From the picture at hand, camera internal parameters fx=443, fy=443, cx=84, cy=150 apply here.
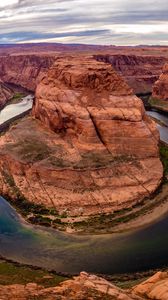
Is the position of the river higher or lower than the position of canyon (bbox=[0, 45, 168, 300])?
lower

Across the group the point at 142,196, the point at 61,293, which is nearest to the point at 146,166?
the point at 142,196

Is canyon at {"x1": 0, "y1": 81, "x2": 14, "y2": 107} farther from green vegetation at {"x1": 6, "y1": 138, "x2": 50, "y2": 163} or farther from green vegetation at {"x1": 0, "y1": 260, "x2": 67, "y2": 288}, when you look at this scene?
green vegetation at {"x1": 0, "y1": 260, "x2": 67, "y2": 288}

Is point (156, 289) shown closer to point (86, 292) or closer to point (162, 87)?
point (86, 292)

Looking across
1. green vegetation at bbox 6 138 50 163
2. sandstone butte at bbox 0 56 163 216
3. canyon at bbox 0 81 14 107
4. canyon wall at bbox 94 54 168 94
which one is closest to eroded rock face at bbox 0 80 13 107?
canyon at bbox 0 81 14 107

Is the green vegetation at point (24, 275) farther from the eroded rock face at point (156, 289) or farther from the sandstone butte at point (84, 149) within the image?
the sandstone butte at point (84, 149)

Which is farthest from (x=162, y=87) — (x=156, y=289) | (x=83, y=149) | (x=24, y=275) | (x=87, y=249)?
(x=156, y=289)

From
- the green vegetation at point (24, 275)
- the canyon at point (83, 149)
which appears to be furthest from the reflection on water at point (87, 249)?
the canyon at point (83, 149)
